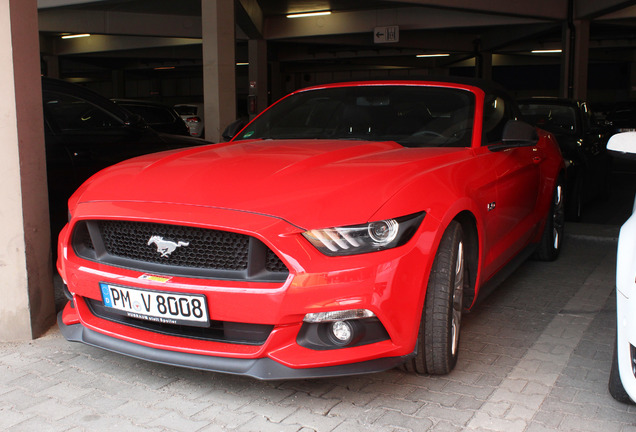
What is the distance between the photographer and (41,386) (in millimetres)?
3131

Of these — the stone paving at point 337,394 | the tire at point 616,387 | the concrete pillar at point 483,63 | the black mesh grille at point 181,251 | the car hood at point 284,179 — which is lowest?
→ the stone paving at point 337,394

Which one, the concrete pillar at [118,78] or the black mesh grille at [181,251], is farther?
the concrete pillar at [118,78]

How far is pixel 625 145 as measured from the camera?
2.78 m

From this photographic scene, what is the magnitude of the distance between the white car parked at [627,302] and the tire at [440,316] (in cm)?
70

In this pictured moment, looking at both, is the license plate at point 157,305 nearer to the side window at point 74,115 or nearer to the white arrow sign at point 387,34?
the side window at point 74,115

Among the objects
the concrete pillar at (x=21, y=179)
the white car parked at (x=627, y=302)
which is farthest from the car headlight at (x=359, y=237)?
the concrete pillar at (x=21, y=179)

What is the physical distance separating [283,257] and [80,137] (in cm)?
349

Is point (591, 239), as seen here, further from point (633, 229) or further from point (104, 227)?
point (104, 227)

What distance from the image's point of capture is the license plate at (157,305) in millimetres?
2697

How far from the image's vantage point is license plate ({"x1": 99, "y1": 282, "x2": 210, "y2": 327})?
106 inches

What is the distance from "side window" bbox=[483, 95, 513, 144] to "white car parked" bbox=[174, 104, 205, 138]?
1498 cm

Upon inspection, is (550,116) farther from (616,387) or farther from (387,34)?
(387,34)

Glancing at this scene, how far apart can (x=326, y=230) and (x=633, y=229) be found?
1247 millimetres

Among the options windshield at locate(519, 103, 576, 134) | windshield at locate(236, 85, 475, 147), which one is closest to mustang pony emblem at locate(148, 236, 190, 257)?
windshield at locate(236, 85, 475, 147)
